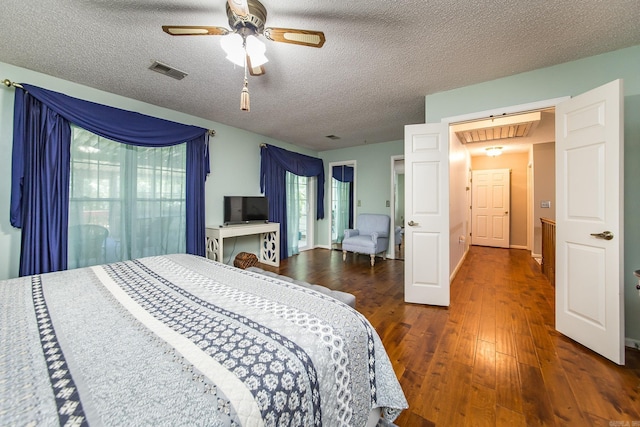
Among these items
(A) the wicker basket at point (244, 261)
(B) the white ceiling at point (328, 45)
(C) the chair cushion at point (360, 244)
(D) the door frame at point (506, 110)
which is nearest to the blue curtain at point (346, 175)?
(C) the chair cushion at point (360, 244)

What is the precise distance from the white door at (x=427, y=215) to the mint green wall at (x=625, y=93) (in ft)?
2.22

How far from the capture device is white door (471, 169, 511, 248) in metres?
5.84

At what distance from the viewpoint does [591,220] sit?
1832mm

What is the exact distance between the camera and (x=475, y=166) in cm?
630

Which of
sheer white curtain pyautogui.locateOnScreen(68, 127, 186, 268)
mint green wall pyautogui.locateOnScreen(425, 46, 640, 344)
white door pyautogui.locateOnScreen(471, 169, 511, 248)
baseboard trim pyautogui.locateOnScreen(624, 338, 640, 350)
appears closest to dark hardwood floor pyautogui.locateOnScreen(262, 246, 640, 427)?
baseboard trim pyautogui.locateOnScreen(624, 338, 640, 350)

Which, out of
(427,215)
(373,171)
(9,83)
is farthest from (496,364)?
(9,83)

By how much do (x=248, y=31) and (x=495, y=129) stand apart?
12.6 ft

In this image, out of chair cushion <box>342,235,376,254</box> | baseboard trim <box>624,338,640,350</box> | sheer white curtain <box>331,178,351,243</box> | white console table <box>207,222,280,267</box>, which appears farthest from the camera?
sheer white curtain <box>331,178,351,243</box>

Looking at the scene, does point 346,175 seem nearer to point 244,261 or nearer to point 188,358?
point 244,261

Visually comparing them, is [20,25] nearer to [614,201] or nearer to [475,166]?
[614,201]

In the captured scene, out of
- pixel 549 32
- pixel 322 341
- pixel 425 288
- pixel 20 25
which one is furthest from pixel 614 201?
pixel 20 25

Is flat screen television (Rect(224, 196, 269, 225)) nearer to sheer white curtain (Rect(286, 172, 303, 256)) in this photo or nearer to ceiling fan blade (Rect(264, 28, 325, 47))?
sheer white curtain (Rect(286, 172, 303, 256))

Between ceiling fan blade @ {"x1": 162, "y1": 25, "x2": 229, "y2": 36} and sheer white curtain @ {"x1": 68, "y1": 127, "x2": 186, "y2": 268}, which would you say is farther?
sheer white curtain @ {"x1": 68, "y1": 127, "x2": 186, "y2": 268}

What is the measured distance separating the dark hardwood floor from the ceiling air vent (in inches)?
119
